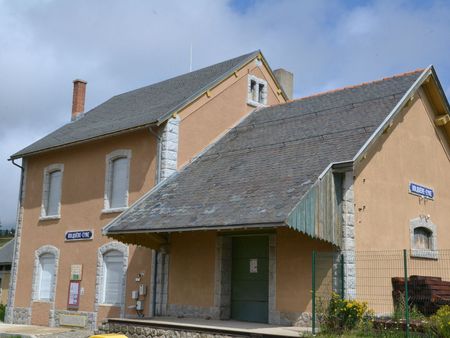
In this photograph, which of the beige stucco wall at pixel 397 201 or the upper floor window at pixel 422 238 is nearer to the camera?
the beige stucco wall at pixel 397 201

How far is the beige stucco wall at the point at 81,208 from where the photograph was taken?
1614 centimetres

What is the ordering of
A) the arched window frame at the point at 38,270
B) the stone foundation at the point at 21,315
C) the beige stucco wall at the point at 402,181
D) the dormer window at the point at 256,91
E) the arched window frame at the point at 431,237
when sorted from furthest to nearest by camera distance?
the dormer window at the point at 256,91
the stone foundation at the point at 21,315
the arched window frame at the point at 38,270
the arched window frame at the point at 431,237
the beige stucco wall at the point at 402,181

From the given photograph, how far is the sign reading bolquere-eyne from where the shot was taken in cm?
1709

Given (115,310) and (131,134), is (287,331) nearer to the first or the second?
(115,310)

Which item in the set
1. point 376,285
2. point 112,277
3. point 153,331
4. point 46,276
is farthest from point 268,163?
point 46,276

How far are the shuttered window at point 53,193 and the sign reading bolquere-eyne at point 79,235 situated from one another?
118 cm

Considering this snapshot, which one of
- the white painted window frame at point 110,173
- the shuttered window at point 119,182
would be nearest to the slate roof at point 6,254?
the white painted window frame at point 110,173

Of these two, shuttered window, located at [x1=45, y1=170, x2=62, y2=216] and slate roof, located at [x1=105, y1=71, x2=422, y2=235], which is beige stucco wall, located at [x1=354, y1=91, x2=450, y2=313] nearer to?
slate roof, located at [x1=105, y1=71, x2=422, y2=235]

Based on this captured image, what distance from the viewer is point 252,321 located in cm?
1363

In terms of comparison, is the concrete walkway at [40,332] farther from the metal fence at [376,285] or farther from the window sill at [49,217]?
the metal fence at [376,285]

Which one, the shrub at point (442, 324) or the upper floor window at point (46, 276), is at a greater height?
the upper floor window at point (46, 276)

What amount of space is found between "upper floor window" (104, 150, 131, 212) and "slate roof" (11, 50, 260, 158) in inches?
29.5

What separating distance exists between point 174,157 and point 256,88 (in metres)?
4.51

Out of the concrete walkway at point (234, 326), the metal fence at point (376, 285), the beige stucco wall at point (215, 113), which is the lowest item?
the concrete walkway at point (234, 326)
